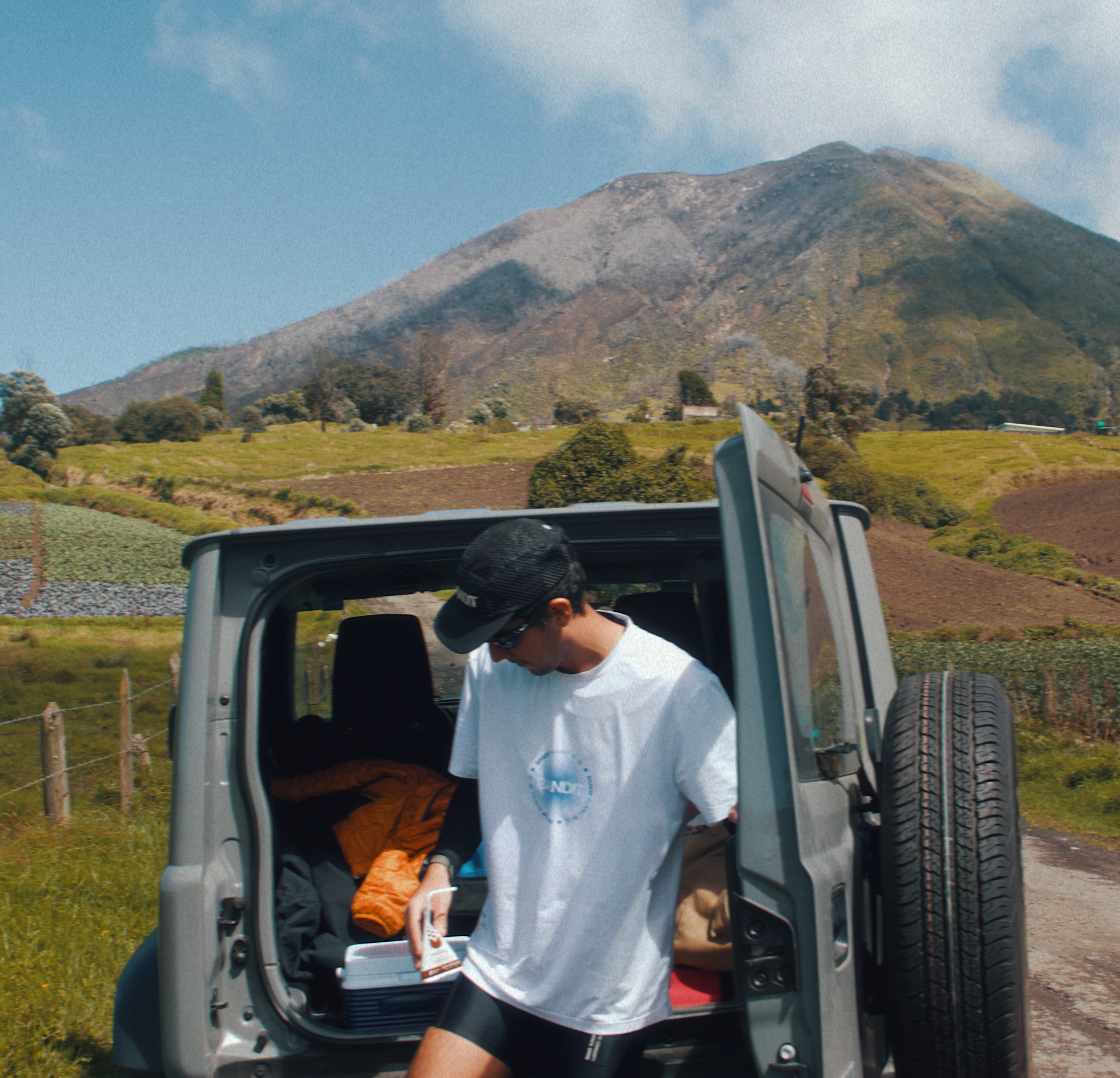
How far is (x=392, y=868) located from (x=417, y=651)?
109 centimetres

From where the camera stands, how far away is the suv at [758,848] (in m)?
1.93

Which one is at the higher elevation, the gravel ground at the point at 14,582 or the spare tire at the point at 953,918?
the gravel ground at the point at 14,582

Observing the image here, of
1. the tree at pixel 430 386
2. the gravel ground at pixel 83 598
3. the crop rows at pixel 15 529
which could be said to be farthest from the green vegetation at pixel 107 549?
the tree at pixel 430 386

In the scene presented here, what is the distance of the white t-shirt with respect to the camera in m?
2.05

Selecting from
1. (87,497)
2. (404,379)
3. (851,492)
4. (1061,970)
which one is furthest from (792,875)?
(404,379)

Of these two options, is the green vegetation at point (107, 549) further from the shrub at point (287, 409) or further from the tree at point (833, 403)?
the shrub at point (287, 409)

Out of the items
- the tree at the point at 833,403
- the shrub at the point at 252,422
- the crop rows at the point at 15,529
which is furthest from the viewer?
the shrub at the point at 252,422

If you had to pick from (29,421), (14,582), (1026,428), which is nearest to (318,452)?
(29,421)

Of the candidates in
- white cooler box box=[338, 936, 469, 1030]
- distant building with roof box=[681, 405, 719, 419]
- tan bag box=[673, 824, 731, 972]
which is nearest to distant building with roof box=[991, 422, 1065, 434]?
distant building with roof box=[681, 405, 719, 419]

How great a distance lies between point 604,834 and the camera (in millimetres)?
2061

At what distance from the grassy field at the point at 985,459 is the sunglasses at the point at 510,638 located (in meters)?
70.3

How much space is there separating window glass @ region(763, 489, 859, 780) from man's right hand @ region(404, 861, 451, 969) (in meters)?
0.86

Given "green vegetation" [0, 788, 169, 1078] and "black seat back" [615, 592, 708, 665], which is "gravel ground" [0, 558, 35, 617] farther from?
"black seat back" [615, 592, 708, 665]

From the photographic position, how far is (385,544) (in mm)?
2770
